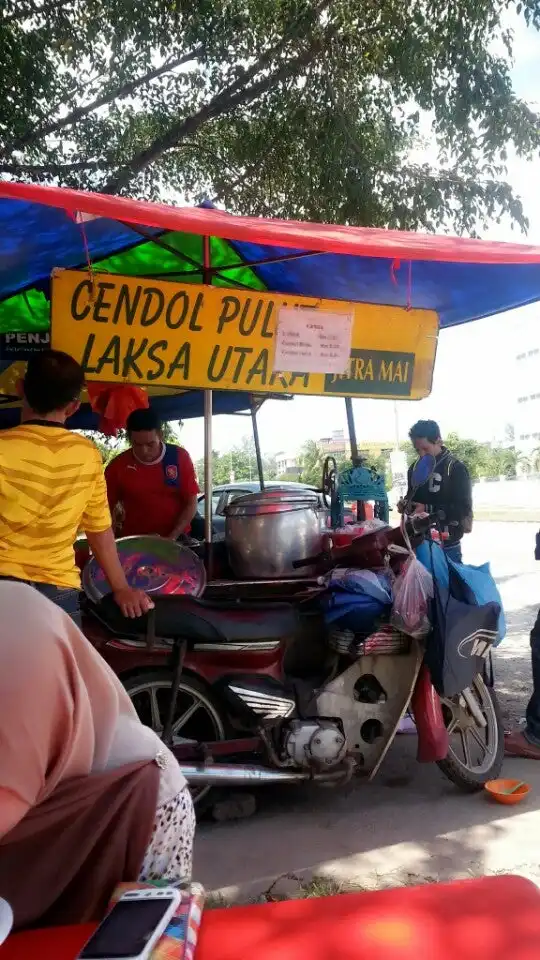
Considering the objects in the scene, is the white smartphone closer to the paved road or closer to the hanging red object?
the paved road

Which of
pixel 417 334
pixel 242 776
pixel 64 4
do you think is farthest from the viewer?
pixel 64 4

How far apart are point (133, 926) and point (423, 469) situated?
4.46m

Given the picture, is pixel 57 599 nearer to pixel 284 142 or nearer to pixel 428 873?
pixel 428 873

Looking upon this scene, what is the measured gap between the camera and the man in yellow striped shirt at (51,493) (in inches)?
102

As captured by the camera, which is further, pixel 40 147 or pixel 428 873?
pixel 40 147

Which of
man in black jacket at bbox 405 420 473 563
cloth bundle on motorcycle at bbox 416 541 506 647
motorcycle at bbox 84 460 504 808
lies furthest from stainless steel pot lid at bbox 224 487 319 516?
man in black jacket at bbox 405 420 473 563

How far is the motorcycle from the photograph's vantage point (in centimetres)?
302

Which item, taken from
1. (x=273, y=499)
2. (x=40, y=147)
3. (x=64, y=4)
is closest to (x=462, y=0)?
(x=64, y=4)

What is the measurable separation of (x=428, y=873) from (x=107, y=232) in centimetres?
352

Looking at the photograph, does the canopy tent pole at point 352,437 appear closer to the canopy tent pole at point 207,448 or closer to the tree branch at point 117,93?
the canopy tent pole at point 207,448

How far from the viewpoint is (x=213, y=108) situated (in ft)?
25.2

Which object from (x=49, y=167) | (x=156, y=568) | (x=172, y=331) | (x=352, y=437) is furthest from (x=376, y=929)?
(x=49, y=167)

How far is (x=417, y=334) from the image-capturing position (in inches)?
172

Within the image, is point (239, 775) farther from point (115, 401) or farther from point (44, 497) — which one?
point (115, 401)
